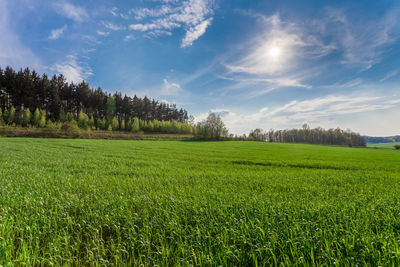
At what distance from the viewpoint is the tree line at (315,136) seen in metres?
133

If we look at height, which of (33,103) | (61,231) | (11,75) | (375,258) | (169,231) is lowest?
(61,231)

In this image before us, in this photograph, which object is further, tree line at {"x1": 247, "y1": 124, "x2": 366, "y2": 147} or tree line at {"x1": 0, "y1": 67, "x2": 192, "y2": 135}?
tree line at {"x1": 247, "y1": 124, "x2": 366, "y2": 147}

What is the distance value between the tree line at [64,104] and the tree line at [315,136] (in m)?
80.8

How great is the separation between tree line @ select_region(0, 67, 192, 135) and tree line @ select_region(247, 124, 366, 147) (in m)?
80.8

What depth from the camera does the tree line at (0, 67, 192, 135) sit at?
6744cm

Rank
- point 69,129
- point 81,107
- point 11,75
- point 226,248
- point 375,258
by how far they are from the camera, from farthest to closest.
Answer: point 81,107, point 11,75, point 69,129, point 226,248, point 375,258

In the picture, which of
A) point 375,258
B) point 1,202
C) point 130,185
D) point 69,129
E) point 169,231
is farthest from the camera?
point 69,129

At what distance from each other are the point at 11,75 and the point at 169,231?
107 metres

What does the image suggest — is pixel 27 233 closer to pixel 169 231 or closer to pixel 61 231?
pixel 61 231

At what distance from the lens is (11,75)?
227 feet

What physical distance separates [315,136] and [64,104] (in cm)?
18530

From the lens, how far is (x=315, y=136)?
470 ft

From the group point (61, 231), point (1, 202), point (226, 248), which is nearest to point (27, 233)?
point (61, 231)

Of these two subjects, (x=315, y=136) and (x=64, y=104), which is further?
(x=315, y=136)
